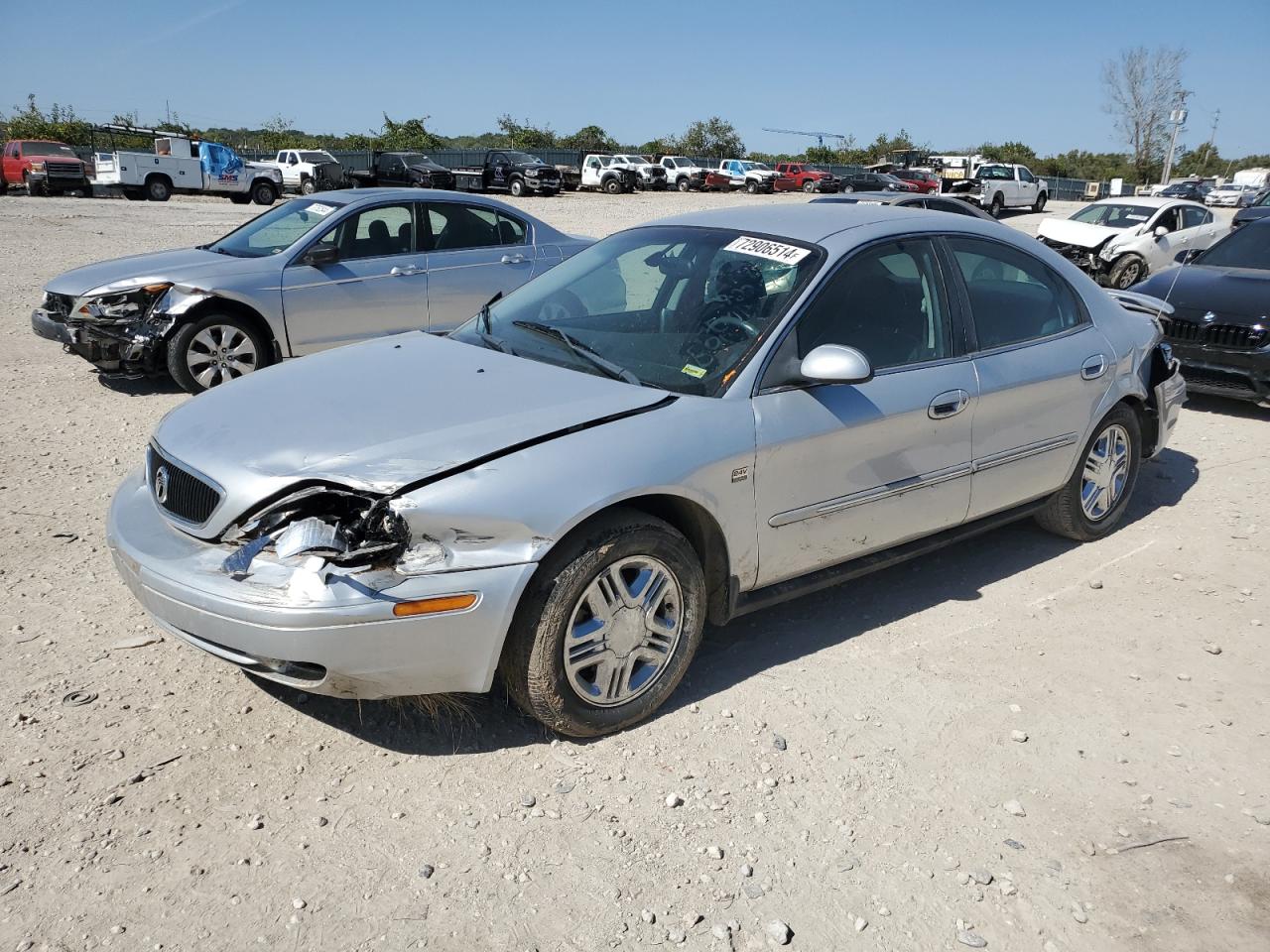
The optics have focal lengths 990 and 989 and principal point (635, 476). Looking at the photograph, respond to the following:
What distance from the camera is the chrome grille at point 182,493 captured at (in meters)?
3.14

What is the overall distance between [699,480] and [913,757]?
1174 mm

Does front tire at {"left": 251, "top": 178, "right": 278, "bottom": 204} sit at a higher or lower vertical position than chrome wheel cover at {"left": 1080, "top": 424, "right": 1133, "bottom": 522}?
higher

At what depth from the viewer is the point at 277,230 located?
8.12 meters

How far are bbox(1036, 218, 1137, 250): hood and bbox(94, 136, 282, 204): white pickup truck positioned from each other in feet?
82.1

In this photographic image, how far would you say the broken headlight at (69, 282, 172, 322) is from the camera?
24.3ft

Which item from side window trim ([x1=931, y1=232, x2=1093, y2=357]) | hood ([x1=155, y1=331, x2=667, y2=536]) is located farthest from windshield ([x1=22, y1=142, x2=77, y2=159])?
side window trim ([x1=931, y1=232, x2=1093, y2=357])

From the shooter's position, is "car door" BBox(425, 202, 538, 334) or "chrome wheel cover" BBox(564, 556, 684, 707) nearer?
"chrome wheel cover" BBox(564, 556, 684, 707)

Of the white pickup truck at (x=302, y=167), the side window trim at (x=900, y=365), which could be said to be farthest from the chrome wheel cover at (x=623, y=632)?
the white pickup truck at (x=302, y=167)

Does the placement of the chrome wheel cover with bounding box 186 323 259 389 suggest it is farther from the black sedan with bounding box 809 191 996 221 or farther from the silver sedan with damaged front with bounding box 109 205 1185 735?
the black sedan with bounding box 809 191 996 221

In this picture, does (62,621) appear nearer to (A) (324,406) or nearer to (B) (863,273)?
(A) (324,406)

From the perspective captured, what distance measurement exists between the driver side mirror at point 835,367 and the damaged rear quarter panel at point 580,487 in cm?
25

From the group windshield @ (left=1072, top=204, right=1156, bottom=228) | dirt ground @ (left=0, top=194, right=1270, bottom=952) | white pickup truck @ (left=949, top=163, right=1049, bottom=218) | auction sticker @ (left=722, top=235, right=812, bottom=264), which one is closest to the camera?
dirt ground @ (left=0, top=194, right=1270, bottom=952)

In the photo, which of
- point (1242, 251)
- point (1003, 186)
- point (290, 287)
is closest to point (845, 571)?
point (290, 287)

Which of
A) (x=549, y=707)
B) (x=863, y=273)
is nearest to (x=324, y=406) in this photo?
(x=549, y=707)
